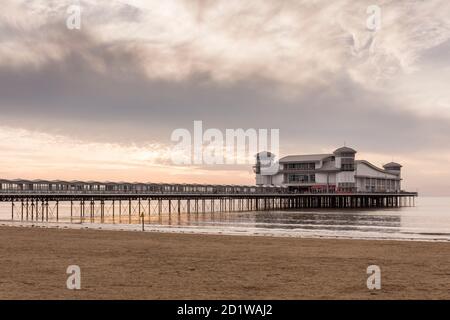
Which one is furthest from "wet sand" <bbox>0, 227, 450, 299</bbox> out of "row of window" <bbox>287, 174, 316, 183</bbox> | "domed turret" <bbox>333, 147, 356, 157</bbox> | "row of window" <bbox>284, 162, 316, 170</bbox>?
"row of window" <bbox>284, 162, 316, 170</bbox>

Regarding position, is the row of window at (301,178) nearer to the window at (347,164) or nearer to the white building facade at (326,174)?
the white building facade at (326,174)

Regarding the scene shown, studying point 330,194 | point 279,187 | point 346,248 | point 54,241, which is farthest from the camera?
point 279,187

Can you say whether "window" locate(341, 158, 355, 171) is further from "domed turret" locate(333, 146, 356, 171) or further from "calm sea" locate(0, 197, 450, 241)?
"calm sea" locate(0, 197, 450, 241)

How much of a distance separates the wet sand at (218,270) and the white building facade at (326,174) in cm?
7512

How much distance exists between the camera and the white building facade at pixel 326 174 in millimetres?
97188

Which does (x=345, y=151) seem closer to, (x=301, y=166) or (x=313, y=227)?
(x=301, y=166)

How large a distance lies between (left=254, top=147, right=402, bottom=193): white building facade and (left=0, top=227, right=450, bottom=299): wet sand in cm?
7512

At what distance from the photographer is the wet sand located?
1131 cm

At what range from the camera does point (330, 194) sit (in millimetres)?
90562

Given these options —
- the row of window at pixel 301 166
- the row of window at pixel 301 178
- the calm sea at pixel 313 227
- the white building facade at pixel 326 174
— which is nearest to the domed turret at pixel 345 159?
the white building facade at pixel 326 174

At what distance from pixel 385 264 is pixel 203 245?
924cm
